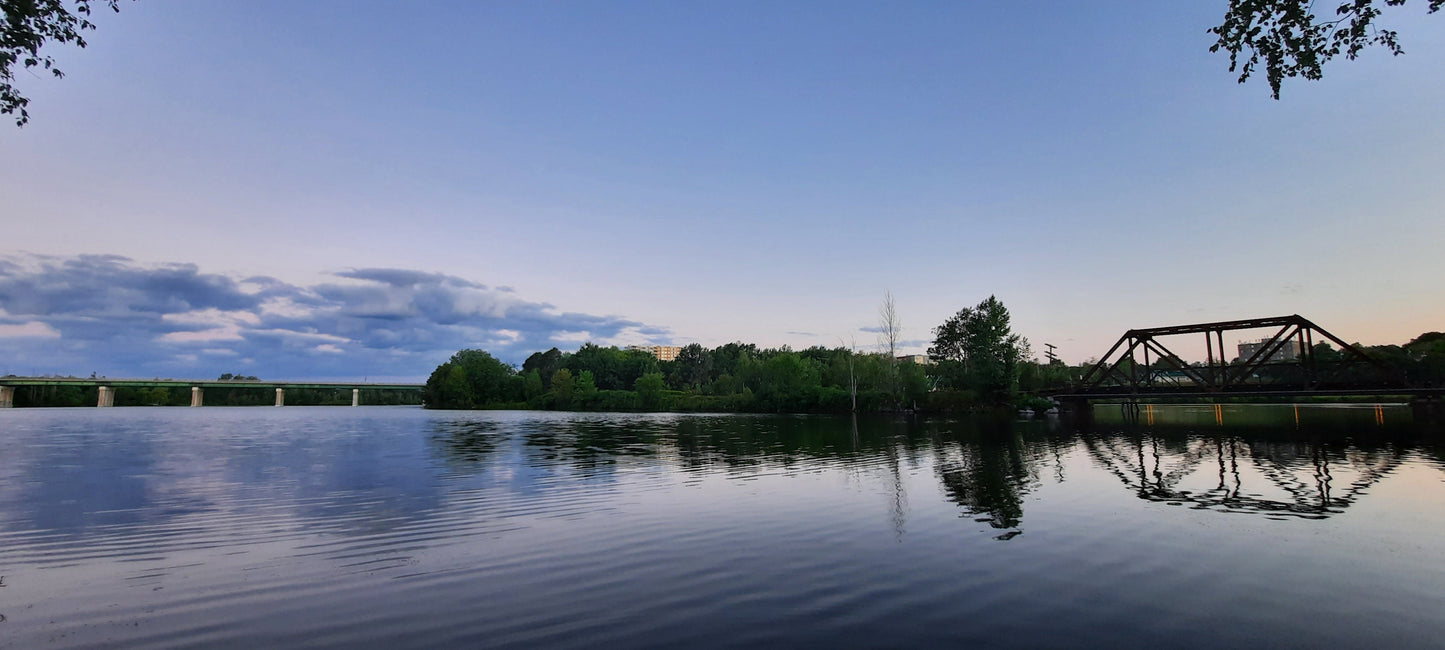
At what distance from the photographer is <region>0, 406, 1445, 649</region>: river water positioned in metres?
Result: 7.38

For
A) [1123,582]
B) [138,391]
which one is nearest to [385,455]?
[1123,582]

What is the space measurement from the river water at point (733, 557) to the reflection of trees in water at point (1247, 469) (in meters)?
0.19

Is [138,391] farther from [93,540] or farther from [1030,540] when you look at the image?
[1030,540]

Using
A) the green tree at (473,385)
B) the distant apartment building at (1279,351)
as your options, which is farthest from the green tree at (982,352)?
the green tree at (473,385)

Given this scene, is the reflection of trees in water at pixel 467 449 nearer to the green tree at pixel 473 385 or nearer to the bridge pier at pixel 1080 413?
the bridge pier at pixel 1080 413

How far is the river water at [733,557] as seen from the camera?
7.38 m

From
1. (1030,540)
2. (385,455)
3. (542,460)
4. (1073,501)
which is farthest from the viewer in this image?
(385,455)

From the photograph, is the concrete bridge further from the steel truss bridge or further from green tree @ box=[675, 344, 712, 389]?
the steel truss bridge

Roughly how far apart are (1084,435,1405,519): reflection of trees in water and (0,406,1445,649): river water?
0.19 meters

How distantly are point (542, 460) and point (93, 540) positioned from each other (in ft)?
54.9

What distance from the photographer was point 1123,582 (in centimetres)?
922

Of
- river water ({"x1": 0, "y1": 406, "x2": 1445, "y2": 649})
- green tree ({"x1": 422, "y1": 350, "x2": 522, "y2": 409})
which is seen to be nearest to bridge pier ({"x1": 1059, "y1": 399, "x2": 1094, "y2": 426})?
river water ({"x1": 0, "y1": 406, "x2": 1445, "y2": 649})

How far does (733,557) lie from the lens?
35.9ft

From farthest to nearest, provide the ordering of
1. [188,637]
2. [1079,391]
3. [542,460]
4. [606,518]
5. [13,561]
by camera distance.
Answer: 1. [1079,391]
2. [542,460]
3. [606,518]
4. [13,561]
5. [188,637]
